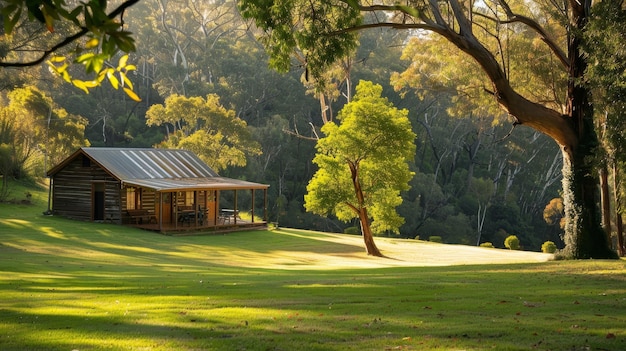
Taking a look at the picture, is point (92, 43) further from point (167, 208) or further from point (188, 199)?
point (188, 199)

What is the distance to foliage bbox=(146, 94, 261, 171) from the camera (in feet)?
154

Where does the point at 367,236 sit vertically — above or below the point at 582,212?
below

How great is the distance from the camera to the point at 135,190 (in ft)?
119

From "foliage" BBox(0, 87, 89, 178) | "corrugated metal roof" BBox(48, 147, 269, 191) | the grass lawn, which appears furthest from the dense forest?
the grass lawn

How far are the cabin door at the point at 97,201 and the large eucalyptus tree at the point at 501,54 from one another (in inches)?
740

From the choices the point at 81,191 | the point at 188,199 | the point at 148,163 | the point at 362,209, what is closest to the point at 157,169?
the point at 148,163

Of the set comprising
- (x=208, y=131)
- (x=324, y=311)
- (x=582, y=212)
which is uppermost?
(x=208, y=131)

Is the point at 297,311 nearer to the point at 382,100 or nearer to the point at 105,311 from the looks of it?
the point at 105,311

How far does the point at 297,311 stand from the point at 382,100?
73.1 feet

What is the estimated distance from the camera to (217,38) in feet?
219

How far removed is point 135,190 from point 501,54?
2210 centimetres

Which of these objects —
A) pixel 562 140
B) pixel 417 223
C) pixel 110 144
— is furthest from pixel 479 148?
pixel 562 140

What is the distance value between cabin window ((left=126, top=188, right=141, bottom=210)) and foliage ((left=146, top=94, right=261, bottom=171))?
34.7ft

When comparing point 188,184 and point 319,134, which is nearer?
point 188,184
